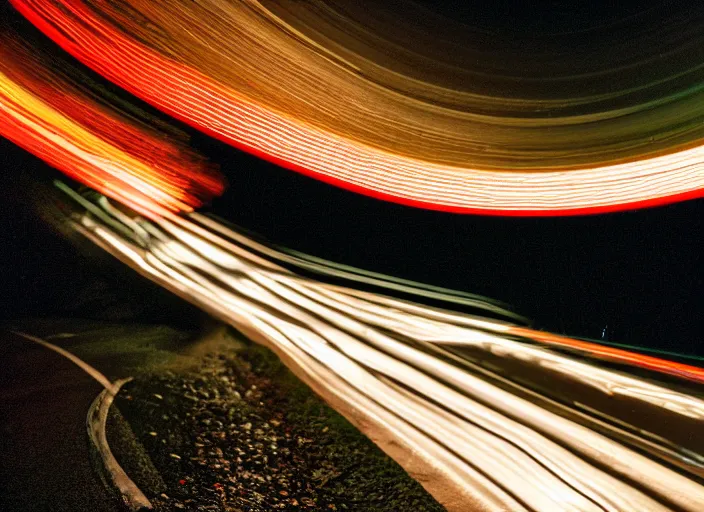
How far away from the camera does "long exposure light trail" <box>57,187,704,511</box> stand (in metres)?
2.30

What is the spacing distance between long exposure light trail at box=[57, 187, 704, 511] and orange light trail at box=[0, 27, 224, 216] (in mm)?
574

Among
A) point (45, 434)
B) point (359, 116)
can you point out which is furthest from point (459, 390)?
point (359, 116)

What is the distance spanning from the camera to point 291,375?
10.7 feet

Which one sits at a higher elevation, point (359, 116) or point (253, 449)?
point (359, 116)

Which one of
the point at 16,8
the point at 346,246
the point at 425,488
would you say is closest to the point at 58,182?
the point at 16,8

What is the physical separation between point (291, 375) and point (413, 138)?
2.45 metres

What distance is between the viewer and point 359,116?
4531 millimetres

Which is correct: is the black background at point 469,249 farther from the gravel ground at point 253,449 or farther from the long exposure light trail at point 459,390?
the gravel ground at point 253,449

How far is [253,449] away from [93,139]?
3.52 metres

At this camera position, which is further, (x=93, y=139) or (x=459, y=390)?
(x=93, y=139)

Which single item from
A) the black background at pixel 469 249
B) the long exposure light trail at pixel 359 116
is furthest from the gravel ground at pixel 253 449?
the long exposure light trail at pixel 359 116

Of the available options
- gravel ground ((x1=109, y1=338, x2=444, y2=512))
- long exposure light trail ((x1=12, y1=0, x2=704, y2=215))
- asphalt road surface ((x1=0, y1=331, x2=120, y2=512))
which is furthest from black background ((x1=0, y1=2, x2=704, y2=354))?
gravel ground ((x1=109, y1=338, x2=444, y2=512))

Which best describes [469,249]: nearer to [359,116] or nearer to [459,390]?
[359,116]

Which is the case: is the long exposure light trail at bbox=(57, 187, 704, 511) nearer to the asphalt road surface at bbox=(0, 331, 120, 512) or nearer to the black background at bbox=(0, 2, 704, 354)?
the black background at bbox=(0, 2, 704, 354)
